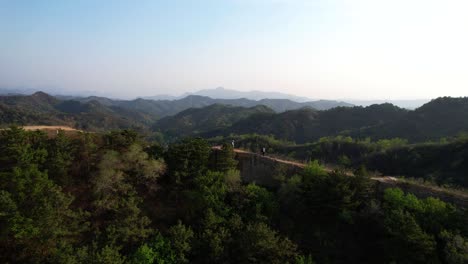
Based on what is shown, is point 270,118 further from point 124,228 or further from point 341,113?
point 124,228

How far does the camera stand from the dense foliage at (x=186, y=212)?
609 inches

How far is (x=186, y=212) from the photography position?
19953mm

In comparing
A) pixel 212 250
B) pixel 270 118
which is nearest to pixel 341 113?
pixel 270 118

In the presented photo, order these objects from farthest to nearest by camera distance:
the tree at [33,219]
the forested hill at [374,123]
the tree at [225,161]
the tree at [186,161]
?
1. the forested hill at [374,123]
2. the tree at [225,161]
3. the tree at [186,161]
4. the tree at [33,219]

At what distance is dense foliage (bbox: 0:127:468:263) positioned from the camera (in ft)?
50.8

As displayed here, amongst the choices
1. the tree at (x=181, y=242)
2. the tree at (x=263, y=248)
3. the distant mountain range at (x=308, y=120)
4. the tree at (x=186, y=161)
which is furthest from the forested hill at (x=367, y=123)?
the tree at (x=181, y=242)

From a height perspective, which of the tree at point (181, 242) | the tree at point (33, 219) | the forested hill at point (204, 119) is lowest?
the forested hill at point (204, 119)

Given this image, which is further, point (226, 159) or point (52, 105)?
point (52, 105)

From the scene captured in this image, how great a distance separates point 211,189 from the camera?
19891 millimetres

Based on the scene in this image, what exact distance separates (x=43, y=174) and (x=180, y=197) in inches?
340

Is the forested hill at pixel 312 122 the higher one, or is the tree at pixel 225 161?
the tree at pixel 225 161

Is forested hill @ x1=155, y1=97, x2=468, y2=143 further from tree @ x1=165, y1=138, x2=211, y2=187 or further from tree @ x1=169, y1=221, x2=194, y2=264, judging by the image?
tree @ x1=169, y1=221, x2=194, y2=264

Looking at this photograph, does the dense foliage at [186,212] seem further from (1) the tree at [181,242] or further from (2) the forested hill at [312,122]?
(2) the forested hill at [312,122]

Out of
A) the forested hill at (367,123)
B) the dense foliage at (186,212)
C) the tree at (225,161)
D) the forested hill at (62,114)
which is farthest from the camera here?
the forested hill at (62,114)
